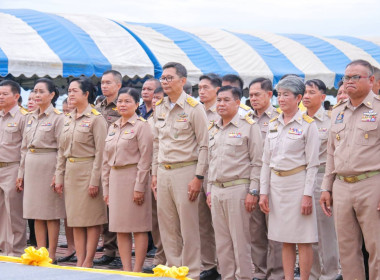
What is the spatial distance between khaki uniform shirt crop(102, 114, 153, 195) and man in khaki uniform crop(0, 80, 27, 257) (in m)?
1.48

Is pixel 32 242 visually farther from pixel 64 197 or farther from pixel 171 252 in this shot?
pixel 171 252

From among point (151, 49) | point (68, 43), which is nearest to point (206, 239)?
point (68, 43)

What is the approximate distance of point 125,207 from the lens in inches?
261

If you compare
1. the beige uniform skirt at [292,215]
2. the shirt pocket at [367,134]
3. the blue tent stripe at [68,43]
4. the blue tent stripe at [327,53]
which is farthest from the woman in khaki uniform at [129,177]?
the blue tent stripe at [327,53]

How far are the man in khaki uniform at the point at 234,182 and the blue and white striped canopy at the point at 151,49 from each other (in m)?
5.14

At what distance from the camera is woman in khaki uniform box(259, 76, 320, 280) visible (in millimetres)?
5664

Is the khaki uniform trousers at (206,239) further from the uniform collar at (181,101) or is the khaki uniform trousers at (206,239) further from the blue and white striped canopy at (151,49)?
the blue and white striped canopy at (151,49)

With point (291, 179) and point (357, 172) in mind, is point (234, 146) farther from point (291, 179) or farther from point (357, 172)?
point (357, 172)

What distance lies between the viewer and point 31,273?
3.79 m

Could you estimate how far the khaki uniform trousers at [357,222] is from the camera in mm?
5039

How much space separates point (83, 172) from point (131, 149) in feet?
2.21

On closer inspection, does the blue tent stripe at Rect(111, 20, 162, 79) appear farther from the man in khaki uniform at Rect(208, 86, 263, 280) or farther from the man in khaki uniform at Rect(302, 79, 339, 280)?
the man in khaki uniform at Rect(208, 86, 263, 280)

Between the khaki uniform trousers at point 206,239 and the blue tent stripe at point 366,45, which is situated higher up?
the blue tent stripe at point 366,45

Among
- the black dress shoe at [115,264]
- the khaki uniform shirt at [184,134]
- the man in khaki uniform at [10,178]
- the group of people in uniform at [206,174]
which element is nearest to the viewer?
the group of people in uniform at [206,174]
